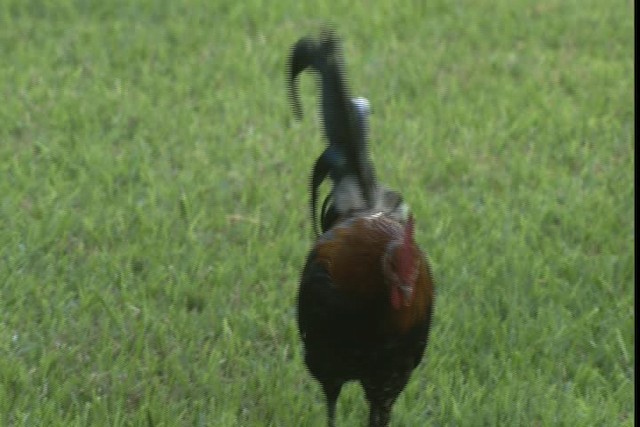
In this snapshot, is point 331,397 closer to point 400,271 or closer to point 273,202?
point 400,271

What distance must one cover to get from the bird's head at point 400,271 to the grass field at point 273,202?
2.91 feet

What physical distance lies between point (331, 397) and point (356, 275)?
628 millimetres

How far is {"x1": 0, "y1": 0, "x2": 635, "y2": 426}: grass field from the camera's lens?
405 cm

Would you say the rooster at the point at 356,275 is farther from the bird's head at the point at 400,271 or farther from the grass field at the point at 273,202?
the grass field at the point at 273,202

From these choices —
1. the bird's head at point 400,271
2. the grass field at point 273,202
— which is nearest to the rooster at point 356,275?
the bird's head at point 400,271

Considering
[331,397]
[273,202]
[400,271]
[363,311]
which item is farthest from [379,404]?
[273,202]

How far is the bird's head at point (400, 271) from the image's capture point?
3156 millimetres

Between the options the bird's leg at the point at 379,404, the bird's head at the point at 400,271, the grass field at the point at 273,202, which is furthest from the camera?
the grass field at the point at 273,202

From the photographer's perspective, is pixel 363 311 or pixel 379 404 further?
pixel 379 404

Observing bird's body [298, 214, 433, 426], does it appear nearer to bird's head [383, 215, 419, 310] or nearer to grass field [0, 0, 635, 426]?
bird's head [383, 215, 419, 310]

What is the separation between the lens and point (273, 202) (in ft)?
17.5

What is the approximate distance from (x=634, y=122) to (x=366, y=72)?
1573 millimetres

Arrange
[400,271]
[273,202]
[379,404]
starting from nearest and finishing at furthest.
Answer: [400,271] → [379,404] → [273,202]

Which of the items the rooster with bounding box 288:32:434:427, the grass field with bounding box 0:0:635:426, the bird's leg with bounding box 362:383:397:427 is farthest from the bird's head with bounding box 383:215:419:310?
the grass field with bounding box 0:0:635:426
